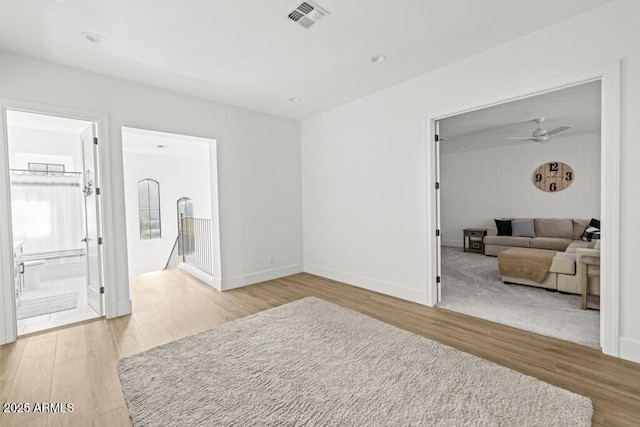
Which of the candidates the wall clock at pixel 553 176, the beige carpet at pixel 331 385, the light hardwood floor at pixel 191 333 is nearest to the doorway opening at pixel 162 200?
the light hardwood floor at pixel 191 333

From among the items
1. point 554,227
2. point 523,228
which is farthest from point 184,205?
point 554,227

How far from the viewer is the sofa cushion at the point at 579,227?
21.2 feet

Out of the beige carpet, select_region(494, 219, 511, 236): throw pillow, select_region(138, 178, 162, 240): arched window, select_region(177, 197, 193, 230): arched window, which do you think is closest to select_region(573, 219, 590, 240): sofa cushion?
select_region(494, 219, 511, 236): throw pillow

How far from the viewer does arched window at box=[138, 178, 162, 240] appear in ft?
26.7

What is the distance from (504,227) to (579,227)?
4.79ft

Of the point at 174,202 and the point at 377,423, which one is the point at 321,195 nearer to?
the point at 377,423

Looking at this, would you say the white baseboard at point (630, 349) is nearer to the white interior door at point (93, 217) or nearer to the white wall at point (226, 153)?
the white wall at point (226, 153)

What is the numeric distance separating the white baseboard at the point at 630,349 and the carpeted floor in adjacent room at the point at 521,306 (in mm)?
192

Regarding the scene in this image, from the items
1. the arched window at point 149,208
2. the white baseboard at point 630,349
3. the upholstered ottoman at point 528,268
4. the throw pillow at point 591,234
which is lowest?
the white baseboard at point 630,349

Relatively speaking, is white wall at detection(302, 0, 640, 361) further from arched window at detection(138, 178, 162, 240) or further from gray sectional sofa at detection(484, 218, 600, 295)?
arched window at detection(138, 178, 162, 240)

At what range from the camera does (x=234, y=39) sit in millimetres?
2785

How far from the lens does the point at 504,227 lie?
23.8 ft

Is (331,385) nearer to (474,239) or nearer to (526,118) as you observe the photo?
(526,118)

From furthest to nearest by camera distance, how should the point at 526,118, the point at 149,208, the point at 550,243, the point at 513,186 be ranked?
the point at 149,208, the point at 513,186, the point at 550,243, the point at 526,118
